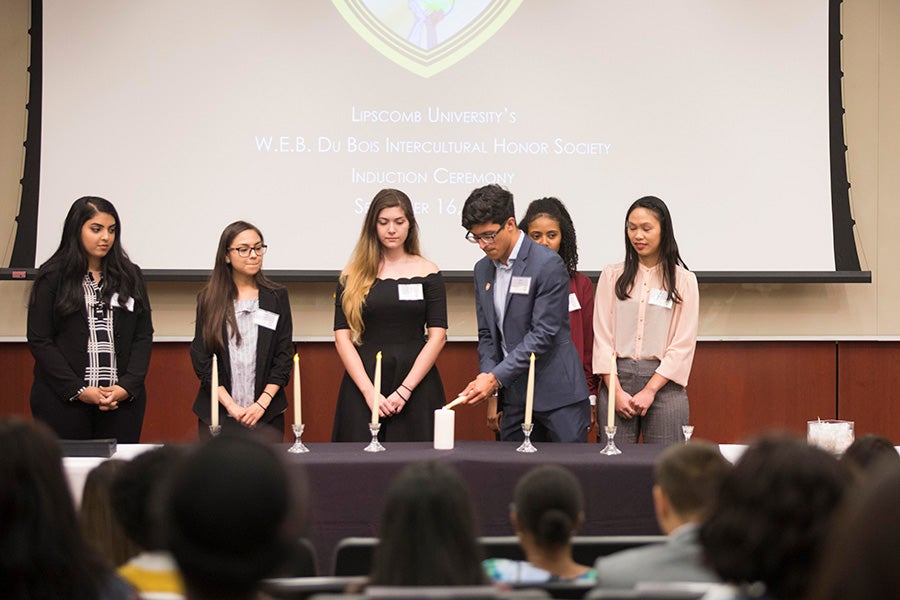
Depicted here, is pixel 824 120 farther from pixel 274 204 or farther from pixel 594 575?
pixel 594 575

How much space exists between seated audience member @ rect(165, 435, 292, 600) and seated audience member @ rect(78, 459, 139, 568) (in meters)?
1.18

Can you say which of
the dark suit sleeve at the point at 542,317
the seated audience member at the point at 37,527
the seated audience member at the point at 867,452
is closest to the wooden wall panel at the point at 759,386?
the dark suit sleeve at the point at 542,317

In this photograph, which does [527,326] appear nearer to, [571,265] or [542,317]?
[542,317]

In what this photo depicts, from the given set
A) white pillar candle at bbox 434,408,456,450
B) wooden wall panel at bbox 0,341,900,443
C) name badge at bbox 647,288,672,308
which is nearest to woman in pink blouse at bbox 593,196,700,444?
name badge at bbox 647,288,672,308

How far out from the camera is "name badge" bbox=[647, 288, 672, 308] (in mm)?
4137

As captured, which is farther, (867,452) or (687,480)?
(867,452)

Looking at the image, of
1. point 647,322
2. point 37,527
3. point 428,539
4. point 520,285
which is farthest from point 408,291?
point 37,527

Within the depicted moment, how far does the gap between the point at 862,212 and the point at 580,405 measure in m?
2.72

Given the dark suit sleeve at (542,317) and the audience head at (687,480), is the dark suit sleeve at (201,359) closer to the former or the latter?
the dark suit sleeve at (542,317)

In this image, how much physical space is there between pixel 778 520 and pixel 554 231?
3250mm

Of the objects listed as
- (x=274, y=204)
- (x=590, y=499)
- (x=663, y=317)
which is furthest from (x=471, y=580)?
(x=274, y=204)

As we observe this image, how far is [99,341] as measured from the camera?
13.8ft

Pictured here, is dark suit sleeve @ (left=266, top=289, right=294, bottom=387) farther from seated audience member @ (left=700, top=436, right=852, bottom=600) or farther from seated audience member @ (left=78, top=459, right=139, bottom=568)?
seated audience member @ (left=700, top=436, right=852, bottom=600)

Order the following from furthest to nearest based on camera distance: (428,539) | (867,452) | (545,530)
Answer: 1. (867,452)
2. (545,530)
3. (428,539)
